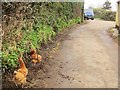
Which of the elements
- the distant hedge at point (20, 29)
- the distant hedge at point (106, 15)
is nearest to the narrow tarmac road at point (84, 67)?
the distant hedge at point (20, 29)

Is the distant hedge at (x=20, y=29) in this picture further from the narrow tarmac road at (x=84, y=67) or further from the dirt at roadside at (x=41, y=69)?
the narrow tarmac road at (x=84, y=67)

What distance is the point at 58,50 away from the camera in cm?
1315

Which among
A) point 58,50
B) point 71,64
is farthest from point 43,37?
point 71,64

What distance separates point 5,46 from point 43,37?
5.03m

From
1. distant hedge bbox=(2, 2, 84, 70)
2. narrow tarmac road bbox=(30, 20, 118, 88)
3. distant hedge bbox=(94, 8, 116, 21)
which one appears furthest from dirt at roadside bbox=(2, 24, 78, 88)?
→ distant hedge bbox=(94, 8, 116, 21)

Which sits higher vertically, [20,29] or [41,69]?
[20,29]

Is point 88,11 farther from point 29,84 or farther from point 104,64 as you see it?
point 29,84

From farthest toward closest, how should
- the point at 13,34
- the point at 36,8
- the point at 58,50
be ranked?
the point at 58,50 → the point at 36,8 → the point at 13,34

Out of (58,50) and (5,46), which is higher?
(5,46)

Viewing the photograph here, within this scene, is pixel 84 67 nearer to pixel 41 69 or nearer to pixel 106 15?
pixel 41 69

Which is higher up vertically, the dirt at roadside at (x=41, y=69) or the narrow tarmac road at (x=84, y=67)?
the dirt at roadside at (x=41, y=69)

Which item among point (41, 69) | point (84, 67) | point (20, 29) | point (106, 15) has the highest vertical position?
point (20, 29)

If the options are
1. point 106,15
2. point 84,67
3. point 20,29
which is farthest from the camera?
point 106,15

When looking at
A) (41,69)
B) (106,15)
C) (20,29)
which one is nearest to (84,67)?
(41,69)
